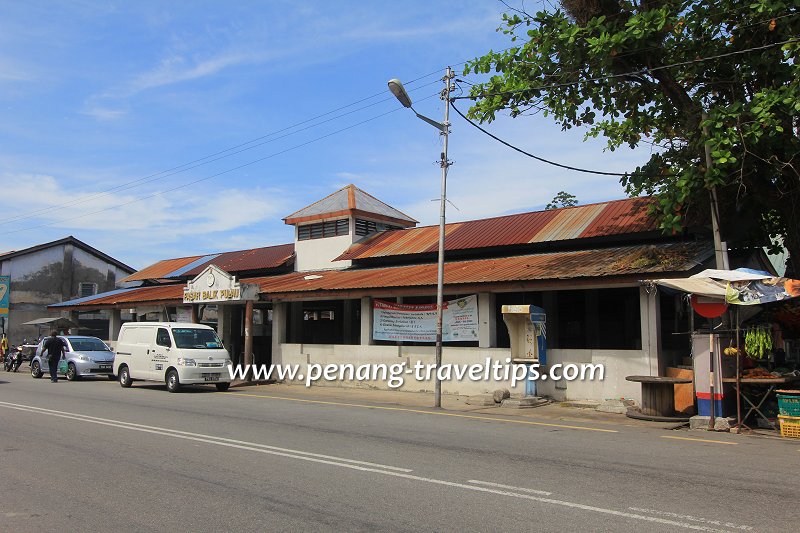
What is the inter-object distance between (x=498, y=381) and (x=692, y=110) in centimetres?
811

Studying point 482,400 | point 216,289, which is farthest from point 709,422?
point 216,289

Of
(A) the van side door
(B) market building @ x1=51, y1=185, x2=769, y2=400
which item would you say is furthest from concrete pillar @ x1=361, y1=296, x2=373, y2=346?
(A) the van side door

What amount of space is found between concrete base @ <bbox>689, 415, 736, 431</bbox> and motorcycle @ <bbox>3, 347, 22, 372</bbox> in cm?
2841

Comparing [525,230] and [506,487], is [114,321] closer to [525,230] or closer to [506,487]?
[525,230]

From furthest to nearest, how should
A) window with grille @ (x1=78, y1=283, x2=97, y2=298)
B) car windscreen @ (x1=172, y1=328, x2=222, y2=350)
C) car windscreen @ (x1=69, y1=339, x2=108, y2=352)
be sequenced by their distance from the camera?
window with grille @ (x1=78, y1=283, x2=97, y2=298) < car windscreen @ (x1=69, y1=339, x2=108, y2=352) < car windscreen @ (x1=172, y1=328, x2=222, y2=350)

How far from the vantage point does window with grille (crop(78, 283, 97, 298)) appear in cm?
Answer: 4525

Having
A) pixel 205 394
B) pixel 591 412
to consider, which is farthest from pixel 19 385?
pixel 591 412

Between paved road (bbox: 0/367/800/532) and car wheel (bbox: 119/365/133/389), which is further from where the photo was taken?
car wheel (bbox: 119/365/133/389)

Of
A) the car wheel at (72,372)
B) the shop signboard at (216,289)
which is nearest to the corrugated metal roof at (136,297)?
the shop signboard at (216,289)

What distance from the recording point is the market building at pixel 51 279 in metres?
41.5

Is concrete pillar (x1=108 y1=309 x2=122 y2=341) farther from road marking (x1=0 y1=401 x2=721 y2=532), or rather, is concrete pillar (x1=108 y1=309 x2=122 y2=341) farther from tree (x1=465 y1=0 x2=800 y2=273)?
tree (x1=465 y1=0 x2=800 y2=273)

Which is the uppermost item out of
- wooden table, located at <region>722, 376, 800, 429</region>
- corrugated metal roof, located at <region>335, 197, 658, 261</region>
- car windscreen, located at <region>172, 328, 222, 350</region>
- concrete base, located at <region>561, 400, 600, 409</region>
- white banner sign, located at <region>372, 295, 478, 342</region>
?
corrugated metal roof, located at <region>335, 197, 658, 261</region>

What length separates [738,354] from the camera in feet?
37.2

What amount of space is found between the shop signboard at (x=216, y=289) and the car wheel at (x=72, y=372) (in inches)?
175
